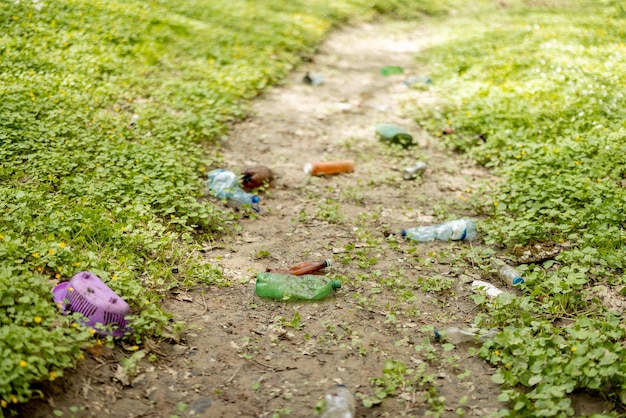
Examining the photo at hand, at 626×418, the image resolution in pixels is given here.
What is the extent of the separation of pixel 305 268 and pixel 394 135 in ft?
9.76

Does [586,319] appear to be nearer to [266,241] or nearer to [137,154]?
[266,241]

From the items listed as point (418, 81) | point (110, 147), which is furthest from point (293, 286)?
point (418, 81)

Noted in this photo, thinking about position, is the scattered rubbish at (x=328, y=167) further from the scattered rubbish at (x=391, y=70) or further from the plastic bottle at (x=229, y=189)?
the scattered rubbish at (x=391, y=70)

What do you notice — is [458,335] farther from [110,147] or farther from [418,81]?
[418,81]

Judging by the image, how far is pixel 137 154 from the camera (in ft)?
18.6

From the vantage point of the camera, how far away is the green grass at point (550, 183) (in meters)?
3.47

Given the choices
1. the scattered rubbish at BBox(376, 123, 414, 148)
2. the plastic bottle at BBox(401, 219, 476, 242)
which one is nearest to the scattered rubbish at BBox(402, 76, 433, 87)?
the scattered rubbish at BBox(376, 123, 414, 148)

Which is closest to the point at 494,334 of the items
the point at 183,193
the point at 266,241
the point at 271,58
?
the point at 266,241

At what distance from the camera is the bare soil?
3.47m

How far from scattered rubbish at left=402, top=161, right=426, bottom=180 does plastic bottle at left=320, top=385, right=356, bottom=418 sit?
333 cm

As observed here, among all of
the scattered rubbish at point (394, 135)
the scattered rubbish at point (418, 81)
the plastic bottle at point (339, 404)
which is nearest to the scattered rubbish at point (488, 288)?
the plastic bottle at point (339, 404)

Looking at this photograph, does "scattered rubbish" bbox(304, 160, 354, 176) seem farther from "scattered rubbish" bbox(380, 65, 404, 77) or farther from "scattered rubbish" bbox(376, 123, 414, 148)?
"scattered rubbish" bbox(380, 65, 404, 77)

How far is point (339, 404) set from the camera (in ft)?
11.2

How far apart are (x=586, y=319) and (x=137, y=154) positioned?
4.14 m
